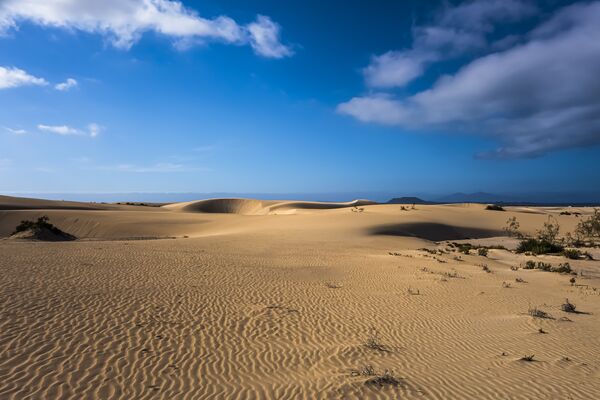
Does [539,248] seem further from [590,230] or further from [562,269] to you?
[590,230]

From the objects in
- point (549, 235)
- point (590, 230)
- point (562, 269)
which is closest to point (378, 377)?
point (562, 269)

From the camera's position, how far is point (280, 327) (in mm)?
8477

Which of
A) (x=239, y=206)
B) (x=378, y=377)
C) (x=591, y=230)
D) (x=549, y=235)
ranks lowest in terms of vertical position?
(x=378, y=377)

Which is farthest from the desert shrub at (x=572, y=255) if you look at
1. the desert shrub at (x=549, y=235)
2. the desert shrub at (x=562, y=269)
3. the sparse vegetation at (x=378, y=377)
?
the sparse vegetation at (x=378, y=377)

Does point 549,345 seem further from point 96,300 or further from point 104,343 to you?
point 96,300

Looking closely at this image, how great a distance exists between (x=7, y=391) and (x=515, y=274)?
16.9 meters

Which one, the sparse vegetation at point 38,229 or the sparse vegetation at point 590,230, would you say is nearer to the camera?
the sparse vegetation at point 38,229

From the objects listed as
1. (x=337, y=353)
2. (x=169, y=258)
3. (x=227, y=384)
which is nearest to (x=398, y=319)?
(x=337, y=353)

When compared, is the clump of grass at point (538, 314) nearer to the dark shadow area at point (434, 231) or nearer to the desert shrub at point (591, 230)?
the dark shadow area at point (434, 231)

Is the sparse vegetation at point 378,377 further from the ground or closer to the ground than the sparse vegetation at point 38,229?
closer to the ground

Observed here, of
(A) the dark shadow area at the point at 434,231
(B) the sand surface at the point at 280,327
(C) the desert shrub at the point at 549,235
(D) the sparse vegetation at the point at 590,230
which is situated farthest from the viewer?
(A) the dark shadow area at the point at 434,231

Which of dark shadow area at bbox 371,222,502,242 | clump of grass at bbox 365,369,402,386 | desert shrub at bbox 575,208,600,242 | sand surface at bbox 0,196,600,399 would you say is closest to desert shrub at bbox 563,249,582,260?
sand surface at bbox 0,196,600,399

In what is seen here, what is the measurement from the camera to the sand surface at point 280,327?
5.71 metres

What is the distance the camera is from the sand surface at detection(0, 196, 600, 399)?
5711 millimetres
